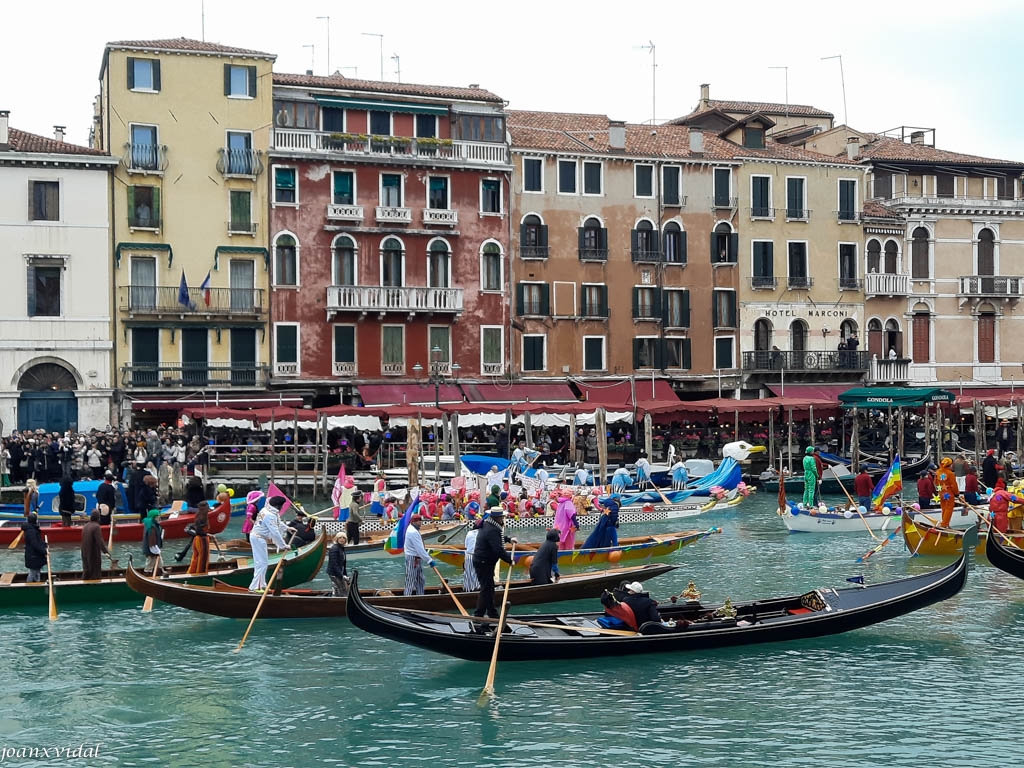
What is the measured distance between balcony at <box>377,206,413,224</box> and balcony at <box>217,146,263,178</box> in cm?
371

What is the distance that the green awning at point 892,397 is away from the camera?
123 ft

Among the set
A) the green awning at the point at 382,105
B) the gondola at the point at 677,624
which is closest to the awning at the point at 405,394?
the green awning at the point at 382,105

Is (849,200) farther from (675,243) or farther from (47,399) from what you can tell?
(47,399)

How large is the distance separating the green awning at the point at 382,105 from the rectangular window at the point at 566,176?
4214 millimetres

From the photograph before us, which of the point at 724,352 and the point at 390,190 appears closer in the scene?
the point at 390,190

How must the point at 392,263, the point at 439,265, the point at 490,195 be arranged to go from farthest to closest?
the point at 490,195 < the point at 439,265 < the point at 392,263

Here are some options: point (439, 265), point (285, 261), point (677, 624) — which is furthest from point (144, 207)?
point (677, 624)

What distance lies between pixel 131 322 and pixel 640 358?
15.9 meters

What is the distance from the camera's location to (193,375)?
3666cm

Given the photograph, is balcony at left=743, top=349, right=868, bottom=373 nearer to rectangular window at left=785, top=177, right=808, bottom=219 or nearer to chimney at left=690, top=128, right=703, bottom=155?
rectangular window at left=785, top=177, right=808, bottom=219

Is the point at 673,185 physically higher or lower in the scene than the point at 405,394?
higher

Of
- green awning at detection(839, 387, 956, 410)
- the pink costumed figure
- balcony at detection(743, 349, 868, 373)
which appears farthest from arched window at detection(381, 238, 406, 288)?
the pink costumed figure

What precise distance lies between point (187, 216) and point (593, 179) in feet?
42.0

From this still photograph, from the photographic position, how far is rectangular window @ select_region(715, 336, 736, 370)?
42.5 metres
